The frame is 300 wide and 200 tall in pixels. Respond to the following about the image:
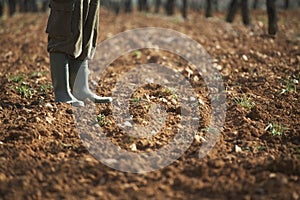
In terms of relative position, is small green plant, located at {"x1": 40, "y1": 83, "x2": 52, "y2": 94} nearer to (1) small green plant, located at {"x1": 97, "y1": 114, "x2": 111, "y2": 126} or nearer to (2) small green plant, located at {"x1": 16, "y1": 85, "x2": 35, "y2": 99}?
(2) small green plant, located at {"x1": 16, "y1": 85, "x2": 35, "y2": 99}

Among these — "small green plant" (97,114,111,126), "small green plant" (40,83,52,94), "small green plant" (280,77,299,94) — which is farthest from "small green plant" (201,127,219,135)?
"small green plant" (40,83,52,94)

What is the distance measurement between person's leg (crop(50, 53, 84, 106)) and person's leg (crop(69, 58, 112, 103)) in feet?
0.59

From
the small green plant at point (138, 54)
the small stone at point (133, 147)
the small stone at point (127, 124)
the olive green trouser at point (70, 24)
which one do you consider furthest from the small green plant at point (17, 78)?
the small stone at point (133, 147)

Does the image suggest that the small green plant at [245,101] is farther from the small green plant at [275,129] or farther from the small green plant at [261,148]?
the small green plant at [261,148]

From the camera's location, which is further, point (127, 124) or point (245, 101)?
point (245, 101)

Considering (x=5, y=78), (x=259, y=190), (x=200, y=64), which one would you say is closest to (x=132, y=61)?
(x=200, y=64)

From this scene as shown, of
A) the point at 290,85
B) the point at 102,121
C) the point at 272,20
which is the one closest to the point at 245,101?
the point at 290,85

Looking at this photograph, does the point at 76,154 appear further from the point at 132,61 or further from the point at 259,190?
the point at 132,61

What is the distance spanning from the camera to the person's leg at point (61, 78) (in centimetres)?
379

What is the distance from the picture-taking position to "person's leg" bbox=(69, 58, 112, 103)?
4066 mm

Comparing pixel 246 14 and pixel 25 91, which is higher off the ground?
pixel 246 14

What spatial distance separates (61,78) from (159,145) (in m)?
1.13

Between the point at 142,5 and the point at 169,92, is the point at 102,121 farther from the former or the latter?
the point at 142,5

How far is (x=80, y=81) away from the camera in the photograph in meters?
4.11
